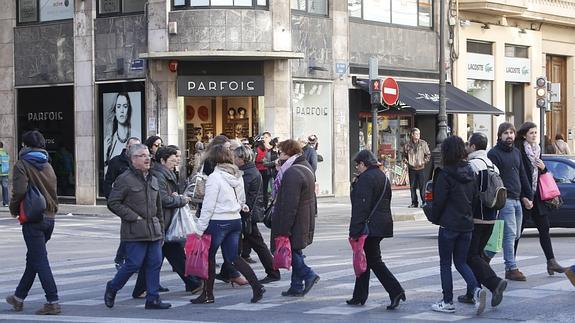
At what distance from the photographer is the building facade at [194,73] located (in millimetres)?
29688

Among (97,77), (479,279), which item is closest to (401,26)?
(97,77)

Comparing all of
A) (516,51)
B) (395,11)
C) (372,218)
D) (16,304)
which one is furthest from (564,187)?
(516,51)

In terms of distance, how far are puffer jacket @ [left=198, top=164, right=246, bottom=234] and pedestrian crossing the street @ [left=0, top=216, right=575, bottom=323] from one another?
90 centimetres

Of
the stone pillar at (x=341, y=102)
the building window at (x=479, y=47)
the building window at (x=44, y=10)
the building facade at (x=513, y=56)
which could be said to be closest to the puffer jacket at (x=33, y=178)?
the stone pillar at (x=341, y=102)

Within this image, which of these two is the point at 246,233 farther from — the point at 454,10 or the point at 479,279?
the point at 454,10

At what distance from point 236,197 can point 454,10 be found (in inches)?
993

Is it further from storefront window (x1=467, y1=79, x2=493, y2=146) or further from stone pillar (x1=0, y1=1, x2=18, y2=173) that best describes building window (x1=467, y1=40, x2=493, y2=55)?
stone pillar (x1=0, y1=1, x2=18, y2=173)

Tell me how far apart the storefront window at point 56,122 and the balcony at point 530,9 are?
12634 mm

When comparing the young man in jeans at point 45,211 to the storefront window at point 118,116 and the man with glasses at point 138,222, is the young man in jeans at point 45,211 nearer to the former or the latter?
the man with glasses at point 138,222

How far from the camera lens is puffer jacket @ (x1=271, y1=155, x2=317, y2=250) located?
1225 cm

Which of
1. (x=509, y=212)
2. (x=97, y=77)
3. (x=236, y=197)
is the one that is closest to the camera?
(x=236, y=197)

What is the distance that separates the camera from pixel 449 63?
36344mm

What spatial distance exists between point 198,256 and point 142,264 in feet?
1.94

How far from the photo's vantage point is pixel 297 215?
486 inches
